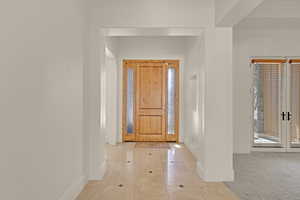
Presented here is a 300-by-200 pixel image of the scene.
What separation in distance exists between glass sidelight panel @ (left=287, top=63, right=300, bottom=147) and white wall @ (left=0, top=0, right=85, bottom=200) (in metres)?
4.96

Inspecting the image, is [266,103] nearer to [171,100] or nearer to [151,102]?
[171,100]

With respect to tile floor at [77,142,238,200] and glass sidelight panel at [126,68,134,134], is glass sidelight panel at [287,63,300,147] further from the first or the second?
glass sidelight panel at [126,68,134,134]

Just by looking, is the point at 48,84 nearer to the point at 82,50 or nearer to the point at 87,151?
the point at 82,50

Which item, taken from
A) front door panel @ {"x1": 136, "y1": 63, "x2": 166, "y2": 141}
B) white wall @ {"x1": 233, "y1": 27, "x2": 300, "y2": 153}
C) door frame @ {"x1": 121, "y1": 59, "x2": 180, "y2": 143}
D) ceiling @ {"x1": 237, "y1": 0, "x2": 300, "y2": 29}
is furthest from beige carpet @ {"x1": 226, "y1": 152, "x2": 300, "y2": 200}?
ceiling @ {"x1": 237, "y1": 0, "x2": 300, "y2": 29}

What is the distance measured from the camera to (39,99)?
2.05 meters

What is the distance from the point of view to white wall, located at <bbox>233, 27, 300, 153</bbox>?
5.54 metres

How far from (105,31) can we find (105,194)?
234 cm

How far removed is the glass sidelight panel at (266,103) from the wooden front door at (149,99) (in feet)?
6.91

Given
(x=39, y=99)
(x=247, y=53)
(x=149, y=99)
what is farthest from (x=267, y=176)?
(x=149, y=99)

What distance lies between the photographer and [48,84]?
2213 mm

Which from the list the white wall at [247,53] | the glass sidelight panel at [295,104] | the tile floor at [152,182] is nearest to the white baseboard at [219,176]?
the tile floor at [152,182]

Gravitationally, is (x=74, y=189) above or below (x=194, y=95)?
below

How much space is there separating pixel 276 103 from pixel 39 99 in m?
5.37

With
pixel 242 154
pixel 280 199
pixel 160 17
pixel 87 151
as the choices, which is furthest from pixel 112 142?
pixel 280 199
